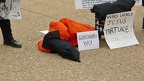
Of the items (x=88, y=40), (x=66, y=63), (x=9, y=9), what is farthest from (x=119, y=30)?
(x=9, y=9)

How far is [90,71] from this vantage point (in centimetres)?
416

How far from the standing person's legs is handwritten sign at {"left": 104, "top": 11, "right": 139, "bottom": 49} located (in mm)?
1326

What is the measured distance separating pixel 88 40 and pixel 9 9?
1180 mm

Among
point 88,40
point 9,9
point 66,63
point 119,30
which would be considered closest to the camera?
point 66,63

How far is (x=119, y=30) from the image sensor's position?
515 centimetres

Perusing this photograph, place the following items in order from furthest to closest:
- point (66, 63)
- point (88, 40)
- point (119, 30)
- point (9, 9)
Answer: point (119, 30)
point (88, 40)
point (9, 9)
point (66, 63)

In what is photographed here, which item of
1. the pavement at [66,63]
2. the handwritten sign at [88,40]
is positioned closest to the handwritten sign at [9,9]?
the pavement at [66,63]

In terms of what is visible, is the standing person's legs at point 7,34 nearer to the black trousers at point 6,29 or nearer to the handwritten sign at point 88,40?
the black trousers at point 6,29

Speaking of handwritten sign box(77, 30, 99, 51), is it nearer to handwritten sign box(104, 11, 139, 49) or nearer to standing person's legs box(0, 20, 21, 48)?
handwritten sign box(104, 11, 139, 49)

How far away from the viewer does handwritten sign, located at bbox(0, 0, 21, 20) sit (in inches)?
184

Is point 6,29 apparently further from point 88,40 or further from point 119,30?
point 119,30

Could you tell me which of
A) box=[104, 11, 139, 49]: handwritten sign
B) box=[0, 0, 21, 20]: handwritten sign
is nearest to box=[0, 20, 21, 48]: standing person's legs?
box=[0, 0, 21, 20]: handwritten sign

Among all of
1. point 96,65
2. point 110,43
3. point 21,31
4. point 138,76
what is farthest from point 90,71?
point 21,31

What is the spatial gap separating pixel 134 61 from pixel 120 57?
218 millimetres
